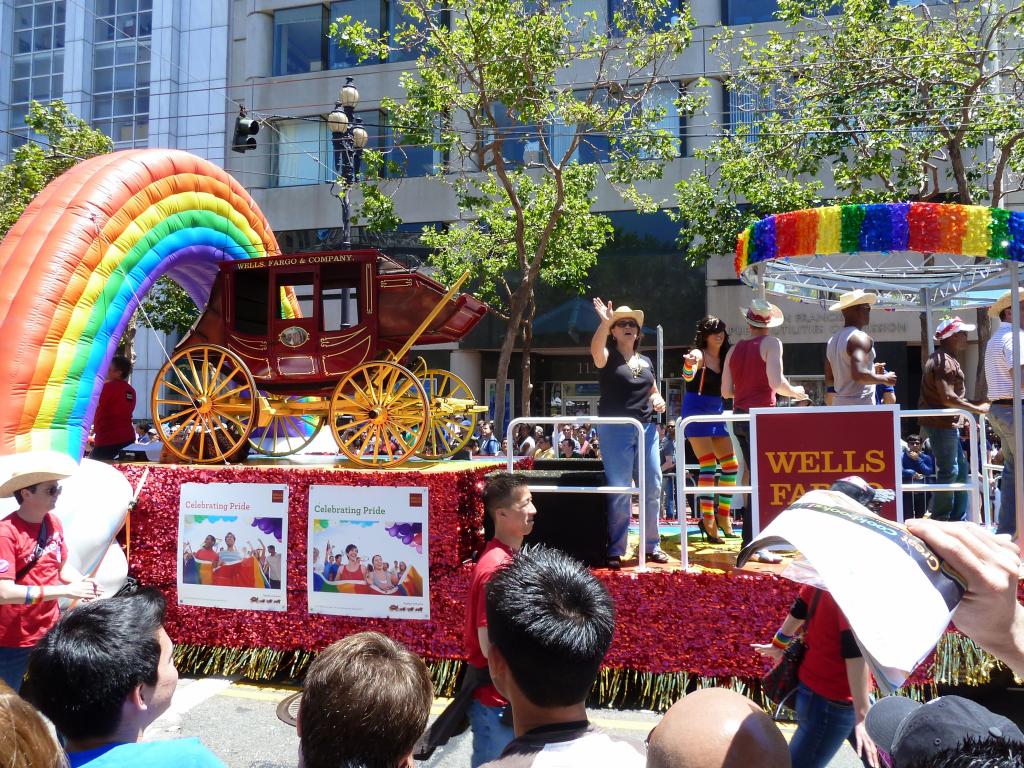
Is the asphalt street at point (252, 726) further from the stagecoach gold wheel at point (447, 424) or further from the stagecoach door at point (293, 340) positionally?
the stagecoach door at point (293, 340)

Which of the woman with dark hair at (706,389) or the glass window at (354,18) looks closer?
the woman with dark hair at (706,389)

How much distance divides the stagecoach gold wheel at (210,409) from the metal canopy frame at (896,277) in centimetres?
437

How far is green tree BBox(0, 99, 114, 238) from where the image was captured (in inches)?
746

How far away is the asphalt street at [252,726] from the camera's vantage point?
15.6 ft

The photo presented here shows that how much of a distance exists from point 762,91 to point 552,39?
4.30 metres

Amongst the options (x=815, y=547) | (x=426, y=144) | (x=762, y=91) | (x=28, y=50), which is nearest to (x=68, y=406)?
(x=815, y=547)

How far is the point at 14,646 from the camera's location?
3.71m

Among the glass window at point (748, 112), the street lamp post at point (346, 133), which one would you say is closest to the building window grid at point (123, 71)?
the street lamp post at point (346, 133)

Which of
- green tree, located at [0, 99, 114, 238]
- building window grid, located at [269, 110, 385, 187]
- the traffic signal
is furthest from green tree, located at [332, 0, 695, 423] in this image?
green tree, located at [0, 99, 114, 238]

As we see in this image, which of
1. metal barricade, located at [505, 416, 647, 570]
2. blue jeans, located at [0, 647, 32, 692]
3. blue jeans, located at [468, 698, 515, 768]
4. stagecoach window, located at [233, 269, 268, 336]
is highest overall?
stagecoach window, located at [233, 269, 268, 336]

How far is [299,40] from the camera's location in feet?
81.6

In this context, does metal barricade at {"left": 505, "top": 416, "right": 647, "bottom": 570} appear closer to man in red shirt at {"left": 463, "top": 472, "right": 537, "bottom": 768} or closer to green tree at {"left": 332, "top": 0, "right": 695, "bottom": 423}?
man in red shirt at {"left": 463, "top": 472, "right": 537, "bottom": 768}

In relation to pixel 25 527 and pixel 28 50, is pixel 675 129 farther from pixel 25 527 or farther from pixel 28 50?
pixel 28 50

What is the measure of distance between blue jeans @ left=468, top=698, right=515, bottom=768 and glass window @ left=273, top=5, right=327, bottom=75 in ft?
80.0
